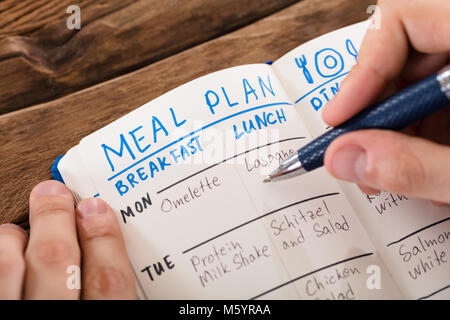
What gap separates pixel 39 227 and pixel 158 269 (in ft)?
0.53

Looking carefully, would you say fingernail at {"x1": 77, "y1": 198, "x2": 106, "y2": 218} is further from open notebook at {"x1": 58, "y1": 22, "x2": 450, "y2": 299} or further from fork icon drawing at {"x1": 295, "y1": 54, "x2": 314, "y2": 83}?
fork icon drawing at {"x1": 295, "y1": 54, "x2": 314, "y2": 83}

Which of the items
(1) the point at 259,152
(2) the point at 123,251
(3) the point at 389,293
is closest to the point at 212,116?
(1) the point at 259,152

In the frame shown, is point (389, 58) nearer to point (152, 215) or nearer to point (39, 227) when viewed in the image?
point (152, 215)

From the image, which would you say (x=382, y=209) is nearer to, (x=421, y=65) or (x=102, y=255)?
(x=421, y=65)

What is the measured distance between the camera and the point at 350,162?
468 mm

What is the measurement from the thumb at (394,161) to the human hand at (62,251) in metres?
Answer: 0.29

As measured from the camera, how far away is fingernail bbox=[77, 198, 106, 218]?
0.53 metres

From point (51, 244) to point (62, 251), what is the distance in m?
0.02

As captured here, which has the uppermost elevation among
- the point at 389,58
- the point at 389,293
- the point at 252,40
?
the point at 252,40

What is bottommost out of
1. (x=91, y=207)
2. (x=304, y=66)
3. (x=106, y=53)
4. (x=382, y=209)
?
(x=382, y=209)

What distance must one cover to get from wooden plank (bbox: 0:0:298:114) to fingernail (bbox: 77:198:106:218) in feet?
0.63

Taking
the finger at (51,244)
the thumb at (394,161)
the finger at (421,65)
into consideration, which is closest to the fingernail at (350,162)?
the thumb at (394,161)

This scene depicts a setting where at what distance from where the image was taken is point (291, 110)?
1.97 feet

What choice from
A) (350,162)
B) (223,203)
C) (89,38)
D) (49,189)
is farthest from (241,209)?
(89,38)
